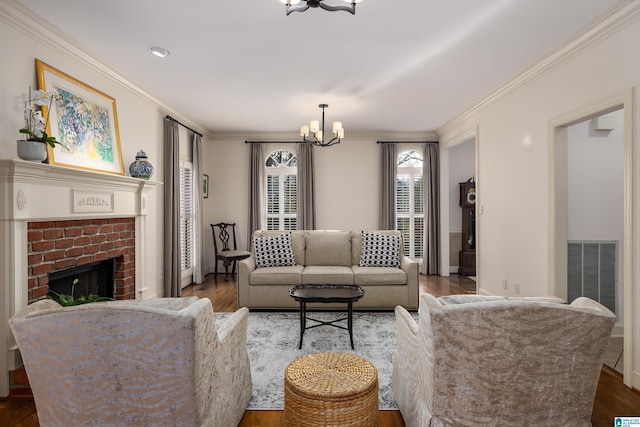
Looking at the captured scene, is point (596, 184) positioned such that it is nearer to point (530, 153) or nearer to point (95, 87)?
point (530, 153)

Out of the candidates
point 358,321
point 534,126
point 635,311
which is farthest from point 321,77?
point 635,311

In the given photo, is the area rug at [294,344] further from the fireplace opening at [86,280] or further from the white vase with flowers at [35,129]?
the white vase with flowers at [35,129]

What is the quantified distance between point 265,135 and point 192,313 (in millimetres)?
5885

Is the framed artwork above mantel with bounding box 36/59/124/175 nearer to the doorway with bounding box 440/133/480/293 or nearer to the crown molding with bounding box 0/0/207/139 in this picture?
the crown molding with bounding box 0/0/207/139

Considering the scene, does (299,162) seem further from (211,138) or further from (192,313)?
(192,313)

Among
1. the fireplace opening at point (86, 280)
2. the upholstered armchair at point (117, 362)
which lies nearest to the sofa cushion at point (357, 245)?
the fireplace opening at point (86, 280)

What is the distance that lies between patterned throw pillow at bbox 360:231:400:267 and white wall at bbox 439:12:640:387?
4.10 feet

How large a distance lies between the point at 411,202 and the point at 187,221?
4278mm

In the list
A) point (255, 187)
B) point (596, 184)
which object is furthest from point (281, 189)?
point (596, 184)

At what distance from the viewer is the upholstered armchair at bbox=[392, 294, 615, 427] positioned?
152cm

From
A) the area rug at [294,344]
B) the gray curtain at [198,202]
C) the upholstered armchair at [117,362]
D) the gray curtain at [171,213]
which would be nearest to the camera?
the upholstered armchair at [117,362]

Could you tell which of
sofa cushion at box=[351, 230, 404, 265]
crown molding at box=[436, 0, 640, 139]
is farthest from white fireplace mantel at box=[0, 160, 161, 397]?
crown molding at box=[436, 0, 640, 139]

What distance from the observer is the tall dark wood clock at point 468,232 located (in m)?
6.75

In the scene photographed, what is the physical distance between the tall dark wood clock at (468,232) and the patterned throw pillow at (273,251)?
12.1 feet
